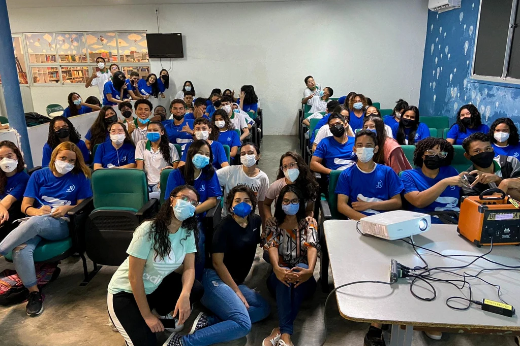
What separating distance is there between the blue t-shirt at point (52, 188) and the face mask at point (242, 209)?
1464 millimetres

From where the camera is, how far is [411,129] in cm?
437

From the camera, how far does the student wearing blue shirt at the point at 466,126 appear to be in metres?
4.37

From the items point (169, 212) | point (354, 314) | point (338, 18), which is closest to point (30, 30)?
point (338, 18)

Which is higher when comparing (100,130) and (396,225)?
(100,130)

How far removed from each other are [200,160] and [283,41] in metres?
6.33

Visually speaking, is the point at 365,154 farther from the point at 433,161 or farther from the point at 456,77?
the point at 456,77

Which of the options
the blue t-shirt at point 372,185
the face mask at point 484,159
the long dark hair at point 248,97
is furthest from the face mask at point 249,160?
the long dark hair at point 248,97

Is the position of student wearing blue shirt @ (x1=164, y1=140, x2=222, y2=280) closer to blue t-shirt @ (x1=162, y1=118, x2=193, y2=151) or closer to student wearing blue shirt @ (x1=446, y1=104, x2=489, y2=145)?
blue t-shirt @ (x1=162, y1=118, x2=193, y2=151)

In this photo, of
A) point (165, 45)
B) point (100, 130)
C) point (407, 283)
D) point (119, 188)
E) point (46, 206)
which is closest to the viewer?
point (407, 283)

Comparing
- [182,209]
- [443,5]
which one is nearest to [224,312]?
[182,209]

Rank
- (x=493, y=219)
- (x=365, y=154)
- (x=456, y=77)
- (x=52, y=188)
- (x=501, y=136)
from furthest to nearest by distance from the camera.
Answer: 1. (x=456, y=77)
2. (x=501, y=136)
3. (x=52, y=188)
4. (x=365, y=154)
5. (x=493, y=219)

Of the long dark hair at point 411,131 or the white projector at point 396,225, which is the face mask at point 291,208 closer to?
the white projector at point 396,225

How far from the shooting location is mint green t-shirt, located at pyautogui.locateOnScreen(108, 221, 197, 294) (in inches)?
79.3

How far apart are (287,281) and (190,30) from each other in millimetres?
7599
